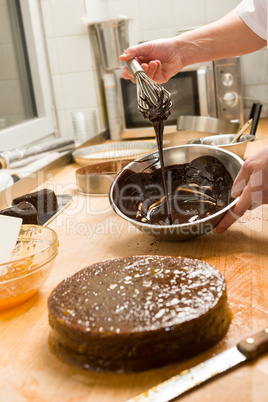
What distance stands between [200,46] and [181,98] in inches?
33.7

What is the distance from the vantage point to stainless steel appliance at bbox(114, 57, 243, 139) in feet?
7.66

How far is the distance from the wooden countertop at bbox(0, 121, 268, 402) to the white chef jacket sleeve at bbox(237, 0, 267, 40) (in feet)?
2.01

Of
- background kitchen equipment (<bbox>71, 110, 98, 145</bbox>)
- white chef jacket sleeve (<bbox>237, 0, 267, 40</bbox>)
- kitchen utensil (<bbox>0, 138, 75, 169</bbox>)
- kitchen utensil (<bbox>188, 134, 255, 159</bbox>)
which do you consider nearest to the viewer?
white chef jacket sleeve (<bbox>237, 0, 267, 40</bbox>)

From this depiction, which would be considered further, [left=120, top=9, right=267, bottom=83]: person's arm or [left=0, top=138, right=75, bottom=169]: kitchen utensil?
[left=0, top=138, right=75, bottom=169]: kitchen utensil

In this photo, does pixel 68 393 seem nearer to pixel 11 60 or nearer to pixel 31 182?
pixel 31 182

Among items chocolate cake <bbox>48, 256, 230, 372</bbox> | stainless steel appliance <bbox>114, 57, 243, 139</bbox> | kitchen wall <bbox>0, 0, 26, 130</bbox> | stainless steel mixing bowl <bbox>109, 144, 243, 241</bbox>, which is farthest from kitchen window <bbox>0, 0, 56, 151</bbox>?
chocolate cake <bbox>48, 256, 230, 372</bbox>

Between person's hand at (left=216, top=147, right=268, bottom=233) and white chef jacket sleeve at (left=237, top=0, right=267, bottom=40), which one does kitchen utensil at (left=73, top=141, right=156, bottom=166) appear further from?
person's hand at (left=216, top=147, right=268, bottom=233)

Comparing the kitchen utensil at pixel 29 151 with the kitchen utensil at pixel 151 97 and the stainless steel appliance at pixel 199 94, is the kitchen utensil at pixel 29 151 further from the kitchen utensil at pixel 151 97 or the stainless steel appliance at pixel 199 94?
the kitchen utensil at pixel 151 97

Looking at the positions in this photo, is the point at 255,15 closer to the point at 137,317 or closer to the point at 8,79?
the point at 137,317

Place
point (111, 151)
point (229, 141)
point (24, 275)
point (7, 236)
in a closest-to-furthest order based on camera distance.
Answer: point (24, 275) < point (7, 236) < point (229, 141) < point (111, 151)

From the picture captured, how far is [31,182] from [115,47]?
1058 mm

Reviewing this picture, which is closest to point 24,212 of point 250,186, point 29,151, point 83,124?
point 250,186

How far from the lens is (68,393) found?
0.65 metres

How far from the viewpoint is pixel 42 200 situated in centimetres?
139
